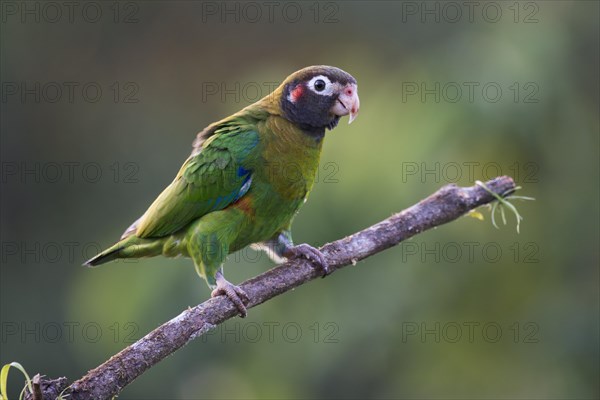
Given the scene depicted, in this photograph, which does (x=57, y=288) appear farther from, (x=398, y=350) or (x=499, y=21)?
(x=499, y=21)


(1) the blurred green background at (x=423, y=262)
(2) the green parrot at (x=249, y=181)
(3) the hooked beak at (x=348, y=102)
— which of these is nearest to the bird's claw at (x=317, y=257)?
(2) the green parrot at (x=249, y=181)

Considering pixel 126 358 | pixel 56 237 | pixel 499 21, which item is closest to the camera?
pixel 126 358

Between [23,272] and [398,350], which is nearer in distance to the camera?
[398,350]

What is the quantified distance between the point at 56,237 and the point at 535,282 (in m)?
7.14

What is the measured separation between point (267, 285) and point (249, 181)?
35.1 inches

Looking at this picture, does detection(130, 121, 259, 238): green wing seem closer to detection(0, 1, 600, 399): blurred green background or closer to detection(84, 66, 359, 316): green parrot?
detection(84, 66, 359, 316): green parrot

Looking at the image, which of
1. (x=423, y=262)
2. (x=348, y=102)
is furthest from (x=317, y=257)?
(x=423, y=262)

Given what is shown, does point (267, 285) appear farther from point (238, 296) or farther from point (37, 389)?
point (37, 389)

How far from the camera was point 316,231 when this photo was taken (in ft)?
25.3

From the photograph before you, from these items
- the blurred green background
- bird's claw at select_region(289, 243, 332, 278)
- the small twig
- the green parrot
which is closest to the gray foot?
the green parrot

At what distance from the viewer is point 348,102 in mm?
5383

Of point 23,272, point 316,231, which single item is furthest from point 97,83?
point 316,231

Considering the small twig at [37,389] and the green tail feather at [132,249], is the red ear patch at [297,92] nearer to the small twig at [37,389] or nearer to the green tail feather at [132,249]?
the green tail feather at [132,249]

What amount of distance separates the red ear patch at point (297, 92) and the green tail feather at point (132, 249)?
1.37 metres
